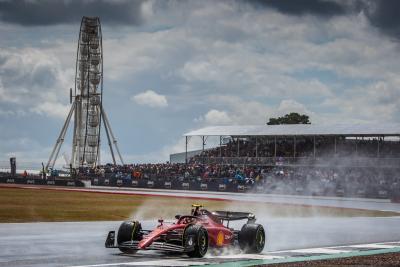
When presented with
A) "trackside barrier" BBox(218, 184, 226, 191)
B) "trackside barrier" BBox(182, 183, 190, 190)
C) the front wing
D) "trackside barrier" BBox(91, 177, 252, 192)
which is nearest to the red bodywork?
the front wing

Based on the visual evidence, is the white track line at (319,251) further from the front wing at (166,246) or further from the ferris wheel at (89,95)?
the ferris wheel at (89,95)

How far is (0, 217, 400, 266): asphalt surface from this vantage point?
15.7 metres

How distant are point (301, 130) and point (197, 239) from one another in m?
62.0

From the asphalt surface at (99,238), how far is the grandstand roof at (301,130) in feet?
131

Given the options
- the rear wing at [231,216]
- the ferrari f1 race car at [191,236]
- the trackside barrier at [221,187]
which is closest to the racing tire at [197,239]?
the ferrari f1 race car at [191,236]

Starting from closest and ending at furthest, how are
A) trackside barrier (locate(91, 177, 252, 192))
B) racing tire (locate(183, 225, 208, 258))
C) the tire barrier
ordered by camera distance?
racing tire (locate(183, 225, 208, 258)), trackside barrier (locate(91, 177, 252, 192)), the tire barrier

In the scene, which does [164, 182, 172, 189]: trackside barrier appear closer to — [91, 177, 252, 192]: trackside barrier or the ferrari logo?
[91, 177, 252, 192]: trackside barrier

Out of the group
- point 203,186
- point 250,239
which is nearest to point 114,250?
point 250,239

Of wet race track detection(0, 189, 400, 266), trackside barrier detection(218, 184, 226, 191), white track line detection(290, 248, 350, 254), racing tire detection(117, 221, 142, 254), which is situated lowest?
white track line detection(290, 248, 350, 254)

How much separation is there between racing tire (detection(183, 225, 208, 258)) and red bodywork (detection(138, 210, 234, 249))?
0.30 meters

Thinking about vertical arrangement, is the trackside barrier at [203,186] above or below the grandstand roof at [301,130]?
below

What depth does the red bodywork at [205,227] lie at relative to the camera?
52.1 feet

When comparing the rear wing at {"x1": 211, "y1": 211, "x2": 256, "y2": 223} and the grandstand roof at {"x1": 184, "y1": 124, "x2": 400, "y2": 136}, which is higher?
the grandstand roof at {"x1": 184, "y1": 124, "x2": 400, "y2": 136}

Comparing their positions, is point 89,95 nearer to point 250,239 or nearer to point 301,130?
point 301,130
